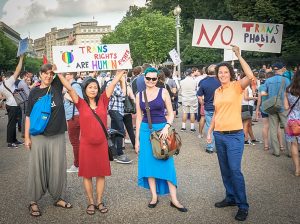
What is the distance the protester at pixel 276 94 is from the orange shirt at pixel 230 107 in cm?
336

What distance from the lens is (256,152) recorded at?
8086 millimetres

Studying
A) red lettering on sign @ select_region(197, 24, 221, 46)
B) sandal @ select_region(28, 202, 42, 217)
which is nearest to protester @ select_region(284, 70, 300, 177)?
red lettering on sign @ select_region(197, 24, 221, 46)

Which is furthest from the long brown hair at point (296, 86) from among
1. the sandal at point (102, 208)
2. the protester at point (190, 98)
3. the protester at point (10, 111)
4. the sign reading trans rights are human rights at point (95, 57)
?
the protester at point (10, 111)

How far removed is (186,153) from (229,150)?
12.3 ft

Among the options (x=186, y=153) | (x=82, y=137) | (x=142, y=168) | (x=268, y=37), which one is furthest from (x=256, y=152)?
(x=82, y=137)

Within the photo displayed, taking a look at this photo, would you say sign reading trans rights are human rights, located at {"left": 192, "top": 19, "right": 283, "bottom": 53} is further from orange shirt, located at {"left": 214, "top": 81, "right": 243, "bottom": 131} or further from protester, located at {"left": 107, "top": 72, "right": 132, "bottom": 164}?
protester, located at {"left": 107, "top": 72, "right": 132, "bottom": 164}

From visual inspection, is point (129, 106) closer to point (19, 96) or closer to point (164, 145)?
point (164, 145)

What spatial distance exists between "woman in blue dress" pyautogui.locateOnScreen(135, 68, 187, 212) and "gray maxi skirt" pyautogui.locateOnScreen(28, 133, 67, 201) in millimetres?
1130

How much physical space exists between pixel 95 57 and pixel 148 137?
77.1 inches

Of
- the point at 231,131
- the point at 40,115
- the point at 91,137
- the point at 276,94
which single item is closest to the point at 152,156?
the point at 91,137

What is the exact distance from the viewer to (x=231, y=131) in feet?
15.0

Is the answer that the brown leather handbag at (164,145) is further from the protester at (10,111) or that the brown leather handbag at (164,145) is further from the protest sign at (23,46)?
the protester at (10,111)

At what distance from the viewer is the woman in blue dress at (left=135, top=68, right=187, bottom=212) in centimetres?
474

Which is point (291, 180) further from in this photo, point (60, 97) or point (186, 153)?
point (60, 97)
